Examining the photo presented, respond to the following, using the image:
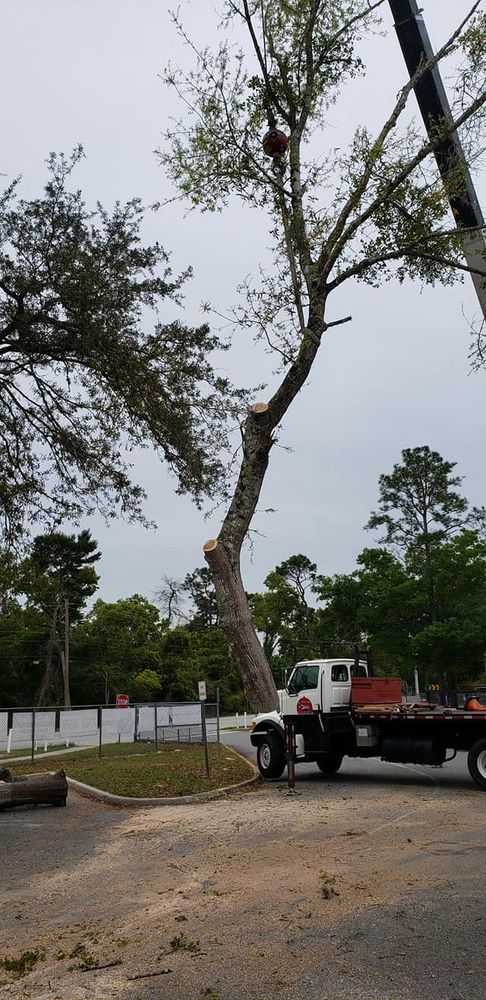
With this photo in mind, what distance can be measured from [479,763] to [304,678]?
13.2 ft

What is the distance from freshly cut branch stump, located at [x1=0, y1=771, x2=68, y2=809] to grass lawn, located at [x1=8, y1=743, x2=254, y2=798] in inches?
55.3

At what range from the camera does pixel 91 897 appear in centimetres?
702

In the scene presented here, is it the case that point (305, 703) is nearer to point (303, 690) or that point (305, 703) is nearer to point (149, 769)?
point (303, 690)

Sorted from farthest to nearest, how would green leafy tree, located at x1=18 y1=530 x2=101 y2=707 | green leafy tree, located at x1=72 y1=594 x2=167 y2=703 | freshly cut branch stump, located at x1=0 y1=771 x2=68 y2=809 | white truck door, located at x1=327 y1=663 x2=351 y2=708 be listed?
green leafy tree, located at x1=72 y1=594 x2=167 y2=703 < green leafy tree, located at x1=18 y1=530 x2=101 y2=707 < white truck door, located at x1=327 y1=663 x2=351 y2=708 < freshly cut branch stump, located at x1=0 y1=771 x2=68 y2=809

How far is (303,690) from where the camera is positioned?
16.3m

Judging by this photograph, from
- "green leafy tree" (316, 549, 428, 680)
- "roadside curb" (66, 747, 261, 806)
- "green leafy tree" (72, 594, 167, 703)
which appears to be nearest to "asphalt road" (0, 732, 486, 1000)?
"roadside curb" (66, 747, 261, 806)

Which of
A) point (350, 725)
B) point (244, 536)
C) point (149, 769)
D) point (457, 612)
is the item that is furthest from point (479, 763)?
point (457, 612)

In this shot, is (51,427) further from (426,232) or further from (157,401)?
(426,232)

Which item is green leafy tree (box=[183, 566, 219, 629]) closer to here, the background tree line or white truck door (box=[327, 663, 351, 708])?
the background tree line

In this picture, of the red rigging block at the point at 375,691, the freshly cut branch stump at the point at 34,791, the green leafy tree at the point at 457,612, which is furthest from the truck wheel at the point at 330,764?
the green leafy tree at the point at 457,612

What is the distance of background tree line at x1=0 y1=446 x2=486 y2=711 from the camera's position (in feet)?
135

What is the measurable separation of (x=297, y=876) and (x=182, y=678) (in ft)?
213

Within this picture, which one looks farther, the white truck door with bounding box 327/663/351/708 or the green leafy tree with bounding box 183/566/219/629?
the green leafy tree with bounding box 183/566/219/629

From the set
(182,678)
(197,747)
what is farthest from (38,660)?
(197,747)
